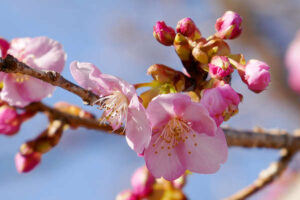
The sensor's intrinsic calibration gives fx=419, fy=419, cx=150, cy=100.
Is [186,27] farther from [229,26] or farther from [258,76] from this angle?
[258,76]

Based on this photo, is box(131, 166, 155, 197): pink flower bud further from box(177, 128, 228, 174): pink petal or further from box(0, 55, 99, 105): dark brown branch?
box(0, 55, 99, 105): dark brown branch

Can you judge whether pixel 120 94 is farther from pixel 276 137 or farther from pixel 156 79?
pixel 276 137

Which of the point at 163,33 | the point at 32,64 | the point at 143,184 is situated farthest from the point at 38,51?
the point at 143,184

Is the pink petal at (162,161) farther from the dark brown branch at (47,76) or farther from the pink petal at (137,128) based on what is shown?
the dark brown branch at (47,76)

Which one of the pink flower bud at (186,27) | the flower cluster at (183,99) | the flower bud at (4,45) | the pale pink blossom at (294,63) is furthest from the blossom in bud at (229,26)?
the pale pink blossom at (294,63)

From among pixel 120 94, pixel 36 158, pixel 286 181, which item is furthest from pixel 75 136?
pixel 120 94
